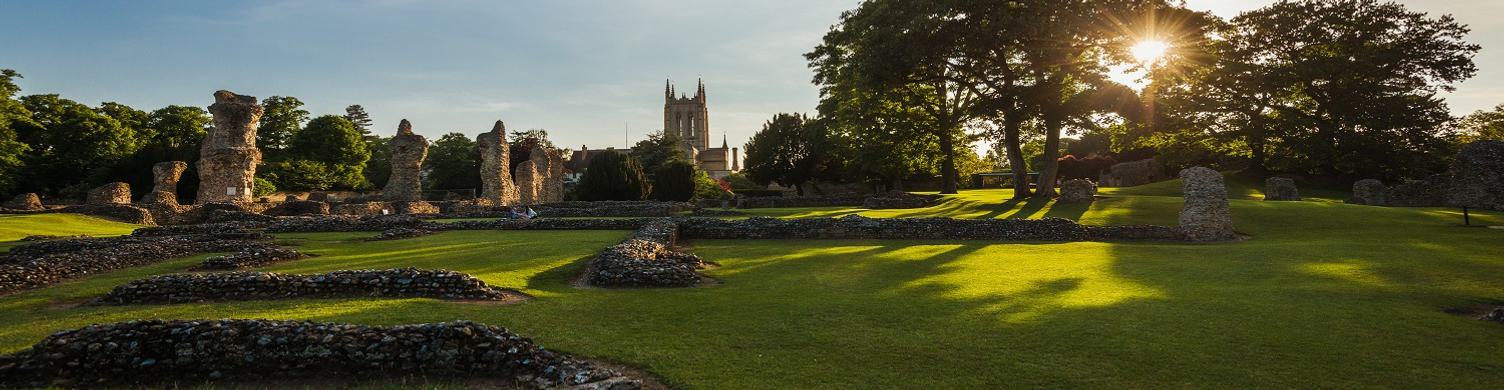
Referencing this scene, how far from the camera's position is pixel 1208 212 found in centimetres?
1900

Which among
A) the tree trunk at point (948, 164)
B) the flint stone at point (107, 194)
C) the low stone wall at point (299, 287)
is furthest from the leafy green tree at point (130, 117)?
the tree trunk at point (948, 164)

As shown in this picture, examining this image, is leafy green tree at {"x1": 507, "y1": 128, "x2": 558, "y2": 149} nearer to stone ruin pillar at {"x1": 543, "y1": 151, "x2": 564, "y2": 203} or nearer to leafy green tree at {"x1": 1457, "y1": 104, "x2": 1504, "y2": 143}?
stone ruin pillar at {"x1": 543, "y1": 151, "x2": 564, "y2": 203}

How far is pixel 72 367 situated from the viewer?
5.94m

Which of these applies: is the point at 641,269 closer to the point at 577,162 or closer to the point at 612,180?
the point at 612,180

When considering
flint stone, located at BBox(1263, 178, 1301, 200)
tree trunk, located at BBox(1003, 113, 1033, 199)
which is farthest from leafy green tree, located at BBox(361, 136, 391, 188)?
flint stone, located at BBox(1263, 178, 1301, 200)

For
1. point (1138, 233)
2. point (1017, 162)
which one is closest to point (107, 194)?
point (1017, 162)

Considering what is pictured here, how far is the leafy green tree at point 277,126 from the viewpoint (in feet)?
181

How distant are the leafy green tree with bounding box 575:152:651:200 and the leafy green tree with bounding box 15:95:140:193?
105 feet

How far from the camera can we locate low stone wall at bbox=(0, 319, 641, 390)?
19.6ft

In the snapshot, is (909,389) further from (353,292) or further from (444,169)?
(444,169)

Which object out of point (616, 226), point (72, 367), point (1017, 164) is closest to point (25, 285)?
point (72, 367)

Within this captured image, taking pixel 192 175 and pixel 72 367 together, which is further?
pixel 192 175

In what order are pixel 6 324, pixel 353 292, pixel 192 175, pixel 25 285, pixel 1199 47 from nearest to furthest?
pixel 6 324, pixel 353 292, pixel 25 285, pixel 1199 47, pixel 192 175

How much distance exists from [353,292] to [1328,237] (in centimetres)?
2334
